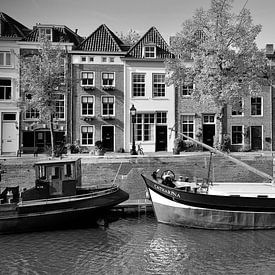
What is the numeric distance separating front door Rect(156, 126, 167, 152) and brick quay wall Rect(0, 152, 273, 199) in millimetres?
8063

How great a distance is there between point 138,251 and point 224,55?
1471cm

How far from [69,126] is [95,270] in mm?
19546

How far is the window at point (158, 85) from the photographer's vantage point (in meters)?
30.1

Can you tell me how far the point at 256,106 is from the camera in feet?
102

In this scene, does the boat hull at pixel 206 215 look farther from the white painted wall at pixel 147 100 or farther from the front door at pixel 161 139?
the front door at pixel 161 139

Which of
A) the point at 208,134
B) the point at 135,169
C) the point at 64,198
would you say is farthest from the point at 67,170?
the point at 208,134

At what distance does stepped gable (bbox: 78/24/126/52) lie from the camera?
29652mm

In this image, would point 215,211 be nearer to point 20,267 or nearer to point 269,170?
point 20,267

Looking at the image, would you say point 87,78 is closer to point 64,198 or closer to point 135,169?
point 135,169

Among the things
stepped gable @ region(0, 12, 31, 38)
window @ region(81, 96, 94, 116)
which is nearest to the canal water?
window @ region(81, 96, 94, 116)

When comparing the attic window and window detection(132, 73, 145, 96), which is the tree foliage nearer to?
the attic window

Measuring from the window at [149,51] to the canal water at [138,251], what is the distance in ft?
58.8

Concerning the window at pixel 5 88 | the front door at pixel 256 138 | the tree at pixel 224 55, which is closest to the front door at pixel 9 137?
the window at pixel 5 88

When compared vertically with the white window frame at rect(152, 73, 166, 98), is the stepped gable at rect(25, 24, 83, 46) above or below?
above
